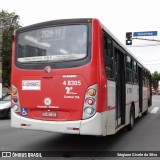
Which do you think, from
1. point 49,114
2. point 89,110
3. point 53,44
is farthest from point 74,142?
point 53,44

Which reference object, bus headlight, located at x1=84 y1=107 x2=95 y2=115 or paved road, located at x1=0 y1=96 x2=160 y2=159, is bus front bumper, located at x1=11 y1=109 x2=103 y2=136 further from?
paved road, located at x1=0 y1=96 x2=160 y2=159

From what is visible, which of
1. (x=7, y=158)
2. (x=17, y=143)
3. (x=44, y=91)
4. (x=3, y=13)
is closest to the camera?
(x=7, y=158)

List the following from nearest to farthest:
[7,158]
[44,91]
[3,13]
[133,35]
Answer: [7,158]
[44,91]
[133,35]
[3,13]

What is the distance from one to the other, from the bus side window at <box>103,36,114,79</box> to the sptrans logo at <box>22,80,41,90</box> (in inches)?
65.4

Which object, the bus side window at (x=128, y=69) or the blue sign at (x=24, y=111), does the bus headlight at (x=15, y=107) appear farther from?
the bus side window at (x=128, y=69)

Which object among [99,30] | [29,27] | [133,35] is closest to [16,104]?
[29,27]

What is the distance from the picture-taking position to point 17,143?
861cm

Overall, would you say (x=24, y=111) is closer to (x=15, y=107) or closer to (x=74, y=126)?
(x=15, y=107)

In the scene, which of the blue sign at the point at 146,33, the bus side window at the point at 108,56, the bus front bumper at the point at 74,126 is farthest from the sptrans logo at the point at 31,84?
the blue sign at the point at 146,33

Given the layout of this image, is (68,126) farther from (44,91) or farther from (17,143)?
(17,143)

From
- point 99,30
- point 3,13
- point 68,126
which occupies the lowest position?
point 68,126

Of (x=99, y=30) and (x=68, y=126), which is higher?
(x=99, y=30)

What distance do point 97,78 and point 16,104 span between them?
2.20 m

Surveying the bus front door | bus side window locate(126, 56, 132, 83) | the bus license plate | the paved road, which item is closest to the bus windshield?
the bus license plate
